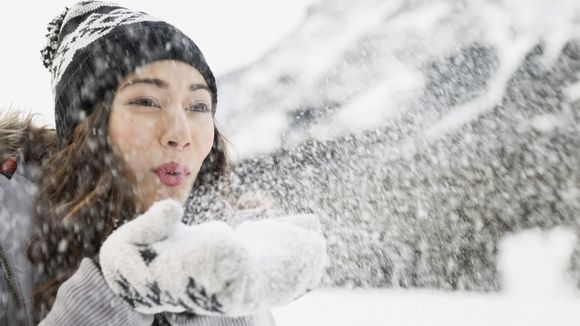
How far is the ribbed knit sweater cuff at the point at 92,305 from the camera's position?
92 centimetres

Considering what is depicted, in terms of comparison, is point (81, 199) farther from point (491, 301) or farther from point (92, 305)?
point (491, 301)

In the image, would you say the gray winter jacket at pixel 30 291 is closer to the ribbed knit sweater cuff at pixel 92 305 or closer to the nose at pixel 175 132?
the ribbed knit sweater cuff at pixel 92 305

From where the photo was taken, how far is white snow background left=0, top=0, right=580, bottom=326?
10.8ft

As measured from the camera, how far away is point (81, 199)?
4.55 ft

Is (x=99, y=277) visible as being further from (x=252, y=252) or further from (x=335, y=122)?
(x=335, y=122)

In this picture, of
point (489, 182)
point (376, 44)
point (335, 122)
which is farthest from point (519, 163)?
point (376, 44)

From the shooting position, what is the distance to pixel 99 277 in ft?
3.05

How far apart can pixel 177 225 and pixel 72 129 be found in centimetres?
82

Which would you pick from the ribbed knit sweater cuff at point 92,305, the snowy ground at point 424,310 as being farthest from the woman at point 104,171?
the snowy ground at point 424,310

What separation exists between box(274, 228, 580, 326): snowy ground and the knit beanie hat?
205 centimetres

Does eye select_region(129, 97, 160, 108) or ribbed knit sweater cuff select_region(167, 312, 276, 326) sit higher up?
eye select_region(129, 97, 160, 108)

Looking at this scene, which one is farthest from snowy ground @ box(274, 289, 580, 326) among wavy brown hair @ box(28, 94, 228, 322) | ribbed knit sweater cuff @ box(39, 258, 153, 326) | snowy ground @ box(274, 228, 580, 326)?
ribbed knit sweater cuff @ box(39, 258, 153, 326)

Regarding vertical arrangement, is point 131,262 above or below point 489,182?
below

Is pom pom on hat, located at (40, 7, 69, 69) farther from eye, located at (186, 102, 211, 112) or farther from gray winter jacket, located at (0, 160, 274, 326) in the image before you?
eye, located at (186, 102, 211, 112)
